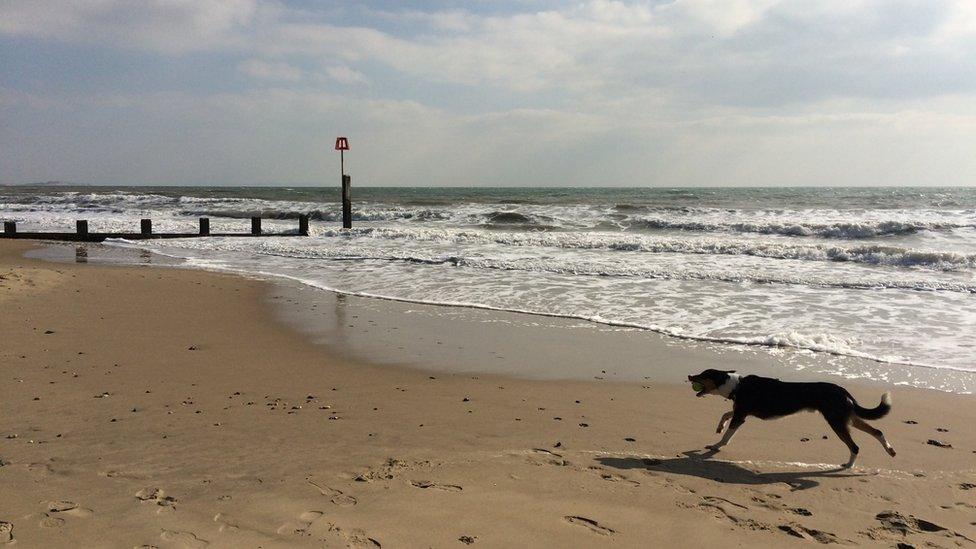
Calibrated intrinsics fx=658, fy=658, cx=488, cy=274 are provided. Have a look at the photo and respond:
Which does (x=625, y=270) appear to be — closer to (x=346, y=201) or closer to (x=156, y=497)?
(x=156, y=497)

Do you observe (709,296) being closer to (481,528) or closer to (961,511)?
(961,511)

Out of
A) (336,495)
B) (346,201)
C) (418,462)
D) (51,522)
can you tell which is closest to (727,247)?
(346,201)

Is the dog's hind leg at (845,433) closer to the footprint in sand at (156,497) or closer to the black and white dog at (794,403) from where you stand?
the black and white dog at (794,403)

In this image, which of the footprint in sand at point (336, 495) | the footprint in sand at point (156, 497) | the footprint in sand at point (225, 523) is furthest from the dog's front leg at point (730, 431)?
the footprint in sand at point (156, 497)

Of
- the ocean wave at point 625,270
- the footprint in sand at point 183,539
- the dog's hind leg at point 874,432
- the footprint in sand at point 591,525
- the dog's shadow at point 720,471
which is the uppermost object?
the ocean wave at point 625,270

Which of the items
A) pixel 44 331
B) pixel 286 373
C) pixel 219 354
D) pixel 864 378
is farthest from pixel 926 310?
pixel 44 331

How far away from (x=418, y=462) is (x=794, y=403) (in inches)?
101

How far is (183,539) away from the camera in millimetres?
3045

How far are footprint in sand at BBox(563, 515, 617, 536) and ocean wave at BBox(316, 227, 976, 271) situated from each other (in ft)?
51.1

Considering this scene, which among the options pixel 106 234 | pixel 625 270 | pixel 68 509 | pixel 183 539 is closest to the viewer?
pixel 183 539

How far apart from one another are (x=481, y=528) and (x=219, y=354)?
15.6 ft

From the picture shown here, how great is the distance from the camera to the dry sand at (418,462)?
3287 millimetres

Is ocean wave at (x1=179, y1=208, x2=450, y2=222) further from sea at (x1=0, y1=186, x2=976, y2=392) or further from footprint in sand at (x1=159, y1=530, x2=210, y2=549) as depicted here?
footprint in sand at (x1=159, y1=530, x2=210, y2=549)

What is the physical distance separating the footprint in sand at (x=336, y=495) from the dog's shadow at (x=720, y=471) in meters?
1.65
